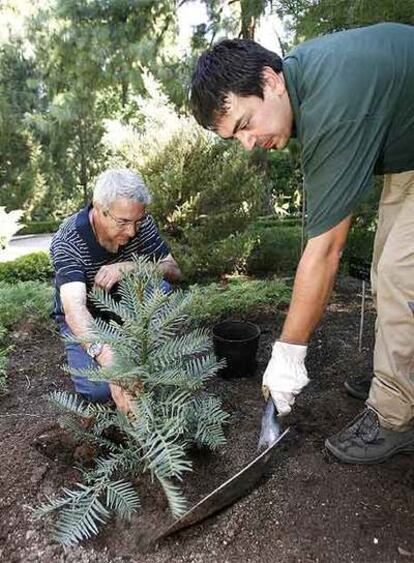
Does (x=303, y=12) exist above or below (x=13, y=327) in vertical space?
above

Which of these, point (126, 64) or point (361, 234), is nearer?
point (361, 234)

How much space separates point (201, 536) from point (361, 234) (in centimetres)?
356

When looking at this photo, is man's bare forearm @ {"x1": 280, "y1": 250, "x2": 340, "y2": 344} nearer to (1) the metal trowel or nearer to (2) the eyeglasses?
(1) the metal trowel

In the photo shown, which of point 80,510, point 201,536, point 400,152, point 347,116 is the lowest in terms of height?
point 201,536

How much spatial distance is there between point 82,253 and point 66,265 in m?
0.10

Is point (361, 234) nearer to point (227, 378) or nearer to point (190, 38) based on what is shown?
point (227, 378)

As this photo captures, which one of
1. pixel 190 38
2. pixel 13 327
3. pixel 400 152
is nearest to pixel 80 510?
pixel 400 152

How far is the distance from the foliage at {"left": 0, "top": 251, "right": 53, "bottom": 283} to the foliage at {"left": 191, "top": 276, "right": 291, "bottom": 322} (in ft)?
11.1

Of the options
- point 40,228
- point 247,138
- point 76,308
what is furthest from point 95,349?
point 40,228

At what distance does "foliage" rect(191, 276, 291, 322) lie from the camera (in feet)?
10.8

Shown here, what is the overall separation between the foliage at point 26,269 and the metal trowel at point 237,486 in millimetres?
5202

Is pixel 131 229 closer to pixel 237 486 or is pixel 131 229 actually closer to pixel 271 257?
pixel 237 486

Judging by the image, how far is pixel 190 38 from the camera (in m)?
7.08

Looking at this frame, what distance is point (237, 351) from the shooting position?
2.29 m
